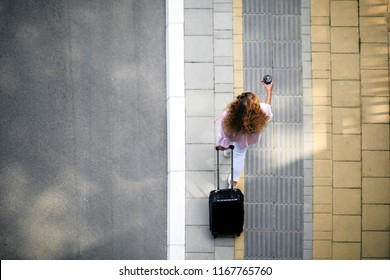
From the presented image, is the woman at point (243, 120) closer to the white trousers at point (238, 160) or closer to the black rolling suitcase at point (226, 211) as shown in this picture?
the white trousers at point (238, 160)

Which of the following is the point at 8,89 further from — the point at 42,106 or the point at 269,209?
the point at 269,209

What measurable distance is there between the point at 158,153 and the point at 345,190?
276cm

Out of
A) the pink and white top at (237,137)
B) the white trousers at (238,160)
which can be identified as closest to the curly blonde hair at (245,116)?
the pink and white top at (237,137)

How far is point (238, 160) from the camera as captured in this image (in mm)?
6191

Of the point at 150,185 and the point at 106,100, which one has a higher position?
the point at 106,100

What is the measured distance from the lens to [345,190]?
22.0 feet

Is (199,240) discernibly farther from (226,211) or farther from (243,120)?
(243,120)

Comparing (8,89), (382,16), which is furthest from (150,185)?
(382,16)

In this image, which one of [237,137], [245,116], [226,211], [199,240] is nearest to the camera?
[245,116]

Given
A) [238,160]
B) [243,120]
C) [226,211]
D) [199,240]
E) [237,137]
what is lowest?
[199,240]

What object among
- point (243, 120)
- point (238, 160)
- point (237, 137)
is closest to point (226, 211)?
point (238, 160)

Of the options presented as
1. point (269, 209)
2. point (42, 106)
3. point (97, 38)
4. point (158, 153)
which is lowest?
point (269, 209)

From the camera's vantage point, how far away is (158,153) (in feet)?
22.3

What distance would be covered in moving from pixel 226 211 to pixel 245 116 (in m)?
1.41
